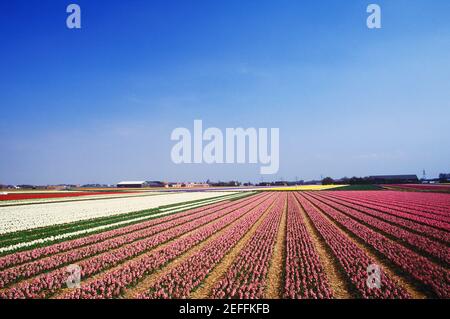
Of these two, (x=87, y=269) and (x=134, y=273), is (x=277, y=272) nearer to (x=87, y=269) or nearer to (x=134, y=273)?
(x=134, y=273)

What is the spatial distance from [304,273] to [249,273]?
6.38 feet

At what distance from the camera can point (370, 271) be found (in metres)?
9.93

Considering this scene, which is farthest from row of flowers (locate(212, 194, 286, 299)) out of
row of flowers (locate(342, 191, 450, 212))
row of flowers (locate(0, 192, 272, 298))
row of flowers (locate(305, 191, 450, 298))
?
row of flowers (locate(342, 191, 450, 212))

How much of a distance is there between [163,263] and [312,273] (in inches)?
226

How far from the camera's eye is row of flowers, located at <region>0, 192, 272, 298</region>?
8305 millimetres

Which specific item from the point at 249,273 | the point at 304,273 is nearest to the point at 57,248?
the point at 249,273

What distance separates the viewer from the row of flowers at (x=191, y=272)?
8.33 metres

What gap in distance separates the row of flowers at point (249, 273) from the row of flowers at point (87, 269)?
4.70 m

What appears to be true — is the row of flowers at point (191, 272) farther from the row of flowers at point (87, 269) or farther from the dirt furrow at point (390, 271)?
the dirt furrow at point (390, 271)

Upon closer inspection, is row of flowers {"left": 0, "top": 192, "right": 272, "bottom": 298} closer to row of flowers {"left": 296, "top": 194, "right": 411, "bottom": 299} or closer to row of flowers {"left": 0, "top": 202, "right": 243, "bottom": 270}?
row of flowers {"left": 0, "top": 202, "right": 243, "bottom": 270}
